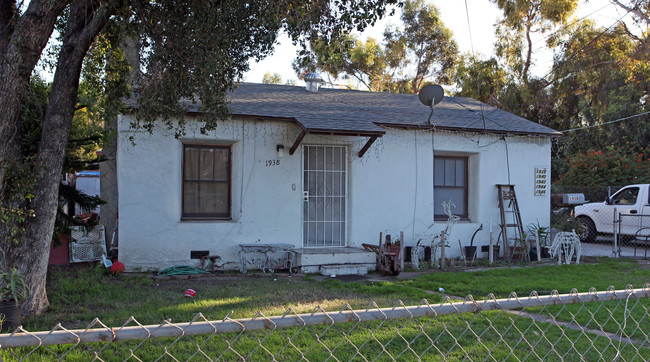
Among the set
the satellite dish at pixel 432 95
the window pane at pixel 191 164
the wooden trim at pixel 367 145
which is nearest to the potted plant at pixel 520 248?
the satellite dish at pixel 432 95

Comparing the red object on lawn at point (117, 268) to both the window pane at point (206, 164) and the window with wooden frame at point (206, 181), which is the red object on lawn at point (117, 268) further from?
the window pane at point (206, 164)

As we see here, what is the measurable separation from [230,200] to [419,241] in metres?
4.04

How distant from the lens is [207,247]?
10.2 meters

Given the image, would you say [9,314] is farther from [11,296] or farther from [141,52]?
[141,52]

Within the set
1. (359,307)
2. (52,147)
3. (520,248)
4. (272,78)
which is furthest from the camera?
(272,78)

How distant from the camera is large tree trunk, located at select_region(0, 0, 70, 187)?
579 cm

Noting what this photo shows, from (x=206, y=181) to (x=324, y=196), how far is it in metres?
2.49

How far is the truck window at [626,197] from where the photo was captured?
50.3 feet

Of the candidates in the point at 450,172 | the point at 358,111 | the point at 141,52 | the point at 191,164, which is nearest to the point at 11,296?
the point at 141,52

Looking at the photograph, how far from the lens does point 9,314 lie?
5.43 m

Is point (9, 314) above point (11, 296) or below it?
below

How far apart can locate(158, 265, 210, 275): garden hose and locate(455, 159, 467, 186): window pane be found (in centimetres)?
635

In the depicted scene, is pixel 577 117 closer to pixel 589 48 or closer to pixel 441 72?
pixel 589 48

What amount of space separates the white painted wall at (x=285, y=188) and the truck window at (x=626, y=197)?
415 centimetres
